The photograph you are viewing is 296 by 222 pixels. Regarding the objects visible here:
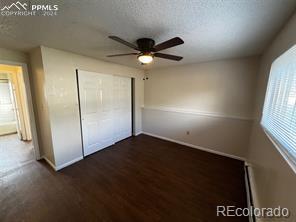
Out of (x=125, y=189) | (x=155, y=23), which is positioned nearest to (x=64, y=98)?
(x=125, y=189)

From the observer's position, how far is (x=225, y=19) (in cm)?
126

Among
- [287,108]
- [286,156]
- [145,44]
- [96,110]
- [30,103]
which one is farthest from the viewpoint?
[96,110]

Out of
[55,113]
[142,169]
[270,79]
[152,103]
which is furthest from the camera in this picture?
[152,103]

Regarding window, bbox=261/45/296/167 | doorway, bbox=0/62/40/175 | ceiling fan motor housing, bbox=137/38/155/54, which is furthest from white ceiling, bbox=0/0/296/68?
doorway, bbox=0/62/40/175

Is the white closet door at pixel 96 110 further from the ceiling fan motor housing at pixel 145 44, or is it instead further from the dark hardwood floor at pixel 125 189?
the ceiling fan motor housing at pixel 145 44

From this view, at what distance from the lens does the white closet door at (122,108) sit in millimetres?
3605

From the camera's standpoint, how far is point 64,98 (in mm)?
2424

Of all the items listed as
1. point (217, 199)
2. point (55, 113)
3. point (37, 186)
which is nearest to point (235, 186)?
Result: point (217, 199)

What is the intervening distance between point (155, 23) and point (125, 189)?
2375 millimetres

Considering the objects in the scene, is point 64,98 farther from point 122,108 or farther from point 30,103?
point 122,108

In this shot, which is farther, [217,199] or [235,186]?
[235,186]

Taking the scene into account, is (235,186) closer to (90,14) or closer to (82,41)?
(90,14)

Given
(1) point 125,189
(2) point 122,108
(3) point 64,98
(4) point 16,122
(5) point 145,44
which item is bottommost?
(1) point 125,189

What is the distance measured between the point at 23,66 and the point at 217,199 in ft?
13.7
